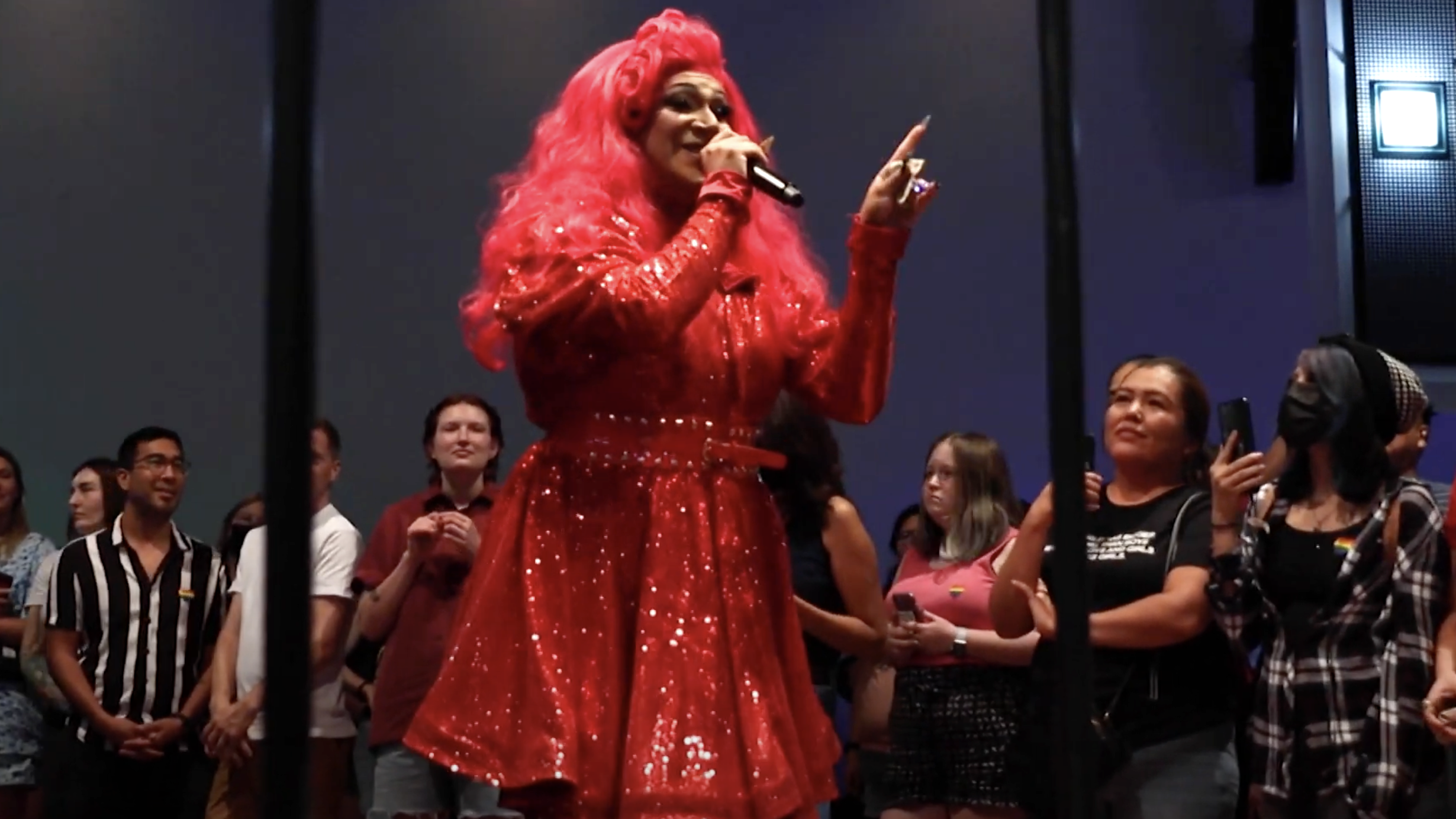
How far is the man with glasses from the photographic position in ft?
12.2

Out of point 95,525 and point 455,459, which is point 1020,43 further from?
point 95,525

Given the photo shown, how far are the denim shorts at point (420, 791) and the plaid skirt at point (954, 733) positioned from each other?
0.74m

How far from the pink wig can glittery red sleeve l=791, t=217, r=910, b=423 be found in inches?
3.1

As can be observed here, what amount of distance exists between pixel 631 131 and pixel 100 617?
221 cm

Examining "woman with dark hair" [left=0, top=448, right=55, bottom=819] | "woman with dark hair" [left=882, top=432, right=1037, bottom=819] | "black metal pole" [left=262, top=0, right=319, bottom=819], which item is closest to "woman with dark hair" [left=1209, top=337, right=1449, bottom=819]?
"woman with dark hair" [left=882, top=432, right=1037, bottom=819]

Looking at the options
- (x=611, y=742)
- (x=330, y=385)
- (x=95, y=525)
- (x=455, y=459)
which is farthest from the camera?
(x=330, y=385)

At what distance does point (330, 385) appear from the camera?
489 centimetres

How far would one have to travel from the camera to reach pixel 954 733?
302cm

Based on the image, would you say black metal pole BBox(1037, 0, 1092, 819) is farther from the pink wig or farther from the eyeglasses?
the eyeglasses

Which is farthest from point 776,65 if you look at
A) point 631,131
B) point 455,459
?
point 631,131

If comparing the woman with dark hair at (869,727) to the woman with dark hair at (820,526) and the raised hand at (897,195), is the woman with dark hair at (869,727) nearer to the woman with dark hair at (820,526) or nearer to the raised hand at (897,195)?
the woman with dark hair at (820,526)

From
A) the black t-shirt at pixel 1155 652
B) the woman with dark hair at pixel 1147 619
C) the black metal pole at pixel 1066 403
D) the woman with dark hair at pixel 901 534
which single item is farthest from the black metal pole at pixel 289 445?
the woman with dark hair at pixel 901 534

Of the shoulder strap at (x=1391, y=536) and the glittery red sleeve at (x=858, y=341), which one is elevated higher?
the glittery red sleeve at (x=858, y=341)

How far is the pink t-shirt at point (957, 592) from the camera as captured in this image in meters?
3.13
